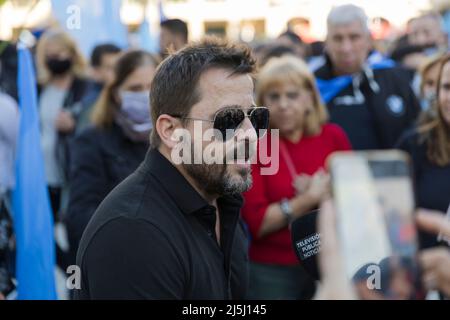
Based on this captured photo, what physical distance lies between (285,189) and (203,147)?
5.57 feet

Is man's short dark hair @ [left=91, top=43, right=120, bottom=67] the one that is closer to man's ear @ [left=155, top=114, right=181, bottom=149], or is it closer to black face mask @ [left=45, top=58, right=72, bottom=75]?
black face mask @ [left=45, top=58, right=72, bottom=75]

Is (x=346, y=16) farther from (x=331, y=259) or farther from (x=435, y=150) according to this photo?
(x=331, y=259)

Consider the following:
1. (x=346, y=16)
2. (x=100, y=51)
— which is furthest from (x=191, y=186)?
(x=100, y=51)

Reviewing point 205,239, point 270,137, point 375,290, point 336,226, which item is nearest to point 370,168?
point 336,226

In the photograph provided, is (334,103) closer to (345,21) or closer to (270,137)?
(345,21)

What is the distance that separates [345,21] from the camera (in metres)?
5.35

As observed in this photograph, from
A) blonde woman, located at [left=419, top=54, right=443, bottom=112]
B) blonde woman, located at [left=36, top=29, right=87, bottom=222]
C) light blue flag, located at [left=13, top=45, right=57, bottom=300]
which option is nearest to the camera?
light blue flag, located at [left=13, top=45, right=57, bottom=300]

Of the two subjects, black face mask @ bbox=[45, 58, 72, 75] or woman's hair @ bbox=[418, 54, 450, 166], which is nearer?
woman's hair @ bbox=[418, 54, 450, 166]

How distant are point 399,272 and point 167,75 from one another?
4.43 ft

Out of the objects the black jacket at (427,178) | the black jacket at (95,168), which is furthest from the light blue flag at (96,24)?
the black jacket at (427,178)

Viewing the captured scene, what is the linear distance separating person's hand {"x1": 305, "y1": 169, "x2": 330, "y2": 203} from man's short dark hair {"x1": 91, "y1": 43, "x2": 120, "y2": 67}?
3.06 m

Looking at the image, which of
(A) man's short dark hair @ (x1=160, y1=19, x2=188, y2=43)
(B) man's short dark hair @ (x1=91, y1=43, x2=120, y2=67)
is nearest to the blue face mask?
(B) man's short dark hair @ (x1=91, y1=43, x2=120, y2=67)

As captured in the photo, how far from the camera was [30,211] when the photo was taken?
367cm

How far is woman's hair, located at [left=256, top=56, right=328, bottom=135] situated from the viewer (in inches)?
169
